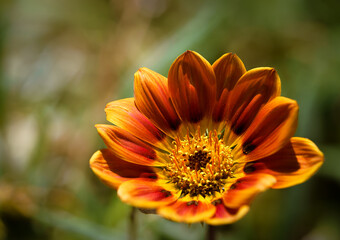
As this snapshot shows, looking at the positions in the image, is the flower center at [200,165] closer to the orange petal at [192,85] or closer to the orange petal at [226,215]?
the orange petal at [192,85]

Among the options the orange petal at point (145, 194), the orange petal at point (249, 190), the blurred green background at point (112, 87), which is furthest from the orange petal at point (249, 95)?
the blurred green background at point (112, 87)

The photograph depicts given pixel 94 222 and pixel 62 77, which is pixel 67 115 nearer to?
pixel 62 77

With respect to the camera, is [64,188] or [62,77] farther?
[62,77]

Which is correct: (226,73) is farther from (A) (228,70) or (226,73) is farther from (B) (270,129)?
(B) (270,129)

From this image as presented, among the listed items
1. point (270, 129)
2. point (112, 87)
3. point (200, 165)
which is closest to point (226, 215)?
point (270, 129)

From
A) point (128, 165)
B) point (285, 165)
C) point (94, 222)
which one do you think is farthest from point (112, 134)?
point (94, 222)

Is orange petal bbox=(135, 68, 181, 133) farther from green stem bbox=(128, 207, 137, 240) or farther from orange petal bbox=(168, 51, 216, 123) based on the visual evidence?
green stem bbox=(128, 207, 137, 240)
